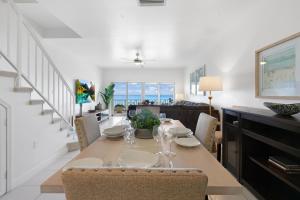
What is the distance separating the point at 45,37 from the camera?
13.7 ft

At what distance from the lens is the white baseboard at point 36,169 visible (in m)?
2.29

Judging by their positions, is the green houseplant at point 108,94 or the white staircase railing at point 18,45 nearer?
the white staircase railing at point 18,45

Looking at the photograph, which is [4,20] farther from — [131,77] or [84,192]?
[131,77]

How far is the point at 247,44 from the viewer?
9.48 feet

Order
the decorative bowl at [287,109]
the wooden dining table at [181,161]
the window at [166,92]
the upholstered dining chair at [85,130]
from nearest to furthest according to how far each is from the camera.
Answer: the wooden dining table at [181,161]
the decorative bowl at [287,109]
the upholstered dining chair at [85,130]
the window at [166,92]

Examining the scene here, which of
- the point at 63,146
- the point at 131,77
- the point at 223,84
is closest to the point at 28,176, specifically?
the point at 63,146

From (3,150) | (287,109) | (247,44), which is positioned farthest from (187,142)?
(247,44)

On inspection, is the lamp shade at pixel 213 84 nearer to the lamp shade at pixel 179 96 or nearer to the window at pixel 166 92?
the lamp shade at pixel 179 96

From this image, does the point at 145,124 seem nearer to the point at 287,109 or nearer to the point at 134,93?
the point at 287,109

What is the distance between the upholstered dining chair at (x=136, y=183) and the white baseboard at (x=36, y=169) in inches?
91.1

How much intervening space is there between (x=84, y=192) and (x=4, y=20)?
3.64 metres

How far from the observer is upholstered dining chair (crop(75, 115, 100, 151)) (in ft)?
5.51

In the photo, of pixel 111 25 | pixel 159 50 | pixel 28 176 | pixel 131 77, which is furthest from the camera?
pixel 131 77

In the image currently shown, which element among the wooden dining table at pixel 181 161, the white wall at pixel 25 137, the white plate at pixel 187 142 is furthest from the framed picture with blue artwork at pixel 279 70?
the white wall at pixel 25 137
